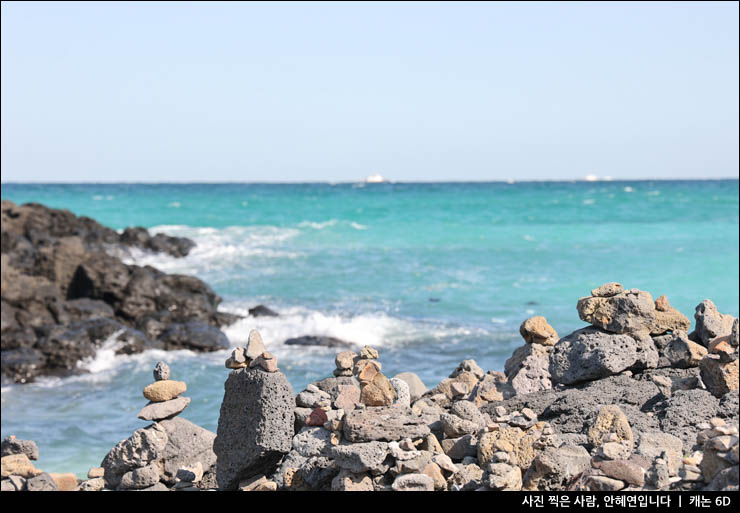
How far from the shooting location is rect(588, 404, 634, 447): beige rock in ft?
21.9

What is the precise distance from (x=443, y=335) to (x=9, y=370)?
9.26 meters

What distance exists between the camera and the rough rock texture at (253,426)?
7.23 meters

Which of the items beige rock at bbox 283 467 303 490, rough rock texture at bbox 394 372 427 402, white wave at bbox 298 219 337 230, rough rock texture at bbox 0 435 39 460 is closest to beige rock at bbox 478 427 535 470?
beige rock at bbox 283 467 303 490

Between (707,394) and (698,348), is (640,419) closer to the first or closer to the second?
(707,394)

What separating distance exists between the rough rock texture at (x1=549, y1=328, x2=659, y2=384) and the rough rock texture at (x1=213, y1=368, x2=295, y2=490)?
2945 mm

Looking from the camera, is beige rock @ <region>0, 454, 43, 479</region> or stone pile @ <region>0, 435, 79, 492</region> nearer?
stone pile @ <region>0, 435, 79, 492</region>

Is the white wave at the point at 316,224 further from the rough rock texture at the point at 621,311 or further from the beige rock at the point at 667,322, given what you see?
the rough rock texture at the point at 621,311

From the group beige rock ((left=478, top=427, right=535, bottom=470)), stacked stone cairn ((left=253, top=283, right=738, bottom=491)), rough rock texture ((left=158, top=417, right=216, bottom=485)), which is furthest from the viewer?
rough rock texture ((left=158, top=417, right=216, bottom=485))

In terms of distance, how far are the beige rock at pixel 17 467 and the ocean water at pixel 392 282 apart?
373 cm

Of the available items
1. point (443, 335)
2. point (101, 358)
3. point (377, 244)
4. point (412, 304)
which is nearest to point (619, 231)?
point (377, 244)

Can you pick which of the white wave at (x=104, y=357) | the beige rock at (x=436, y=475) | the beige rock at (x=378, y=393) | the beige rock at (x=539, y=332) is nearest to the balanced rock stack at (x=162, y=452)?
the beige rock at (x=378, y=393)

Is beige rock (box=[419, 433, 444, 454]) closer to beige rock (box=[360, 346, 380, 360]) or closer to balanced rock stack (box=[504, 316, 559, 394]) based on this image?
balanced rock stack (box=[504, 316, 559, 394])

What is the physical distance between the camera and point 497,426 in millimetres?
6828

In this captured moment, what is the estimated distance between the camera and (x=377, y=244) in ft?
137
